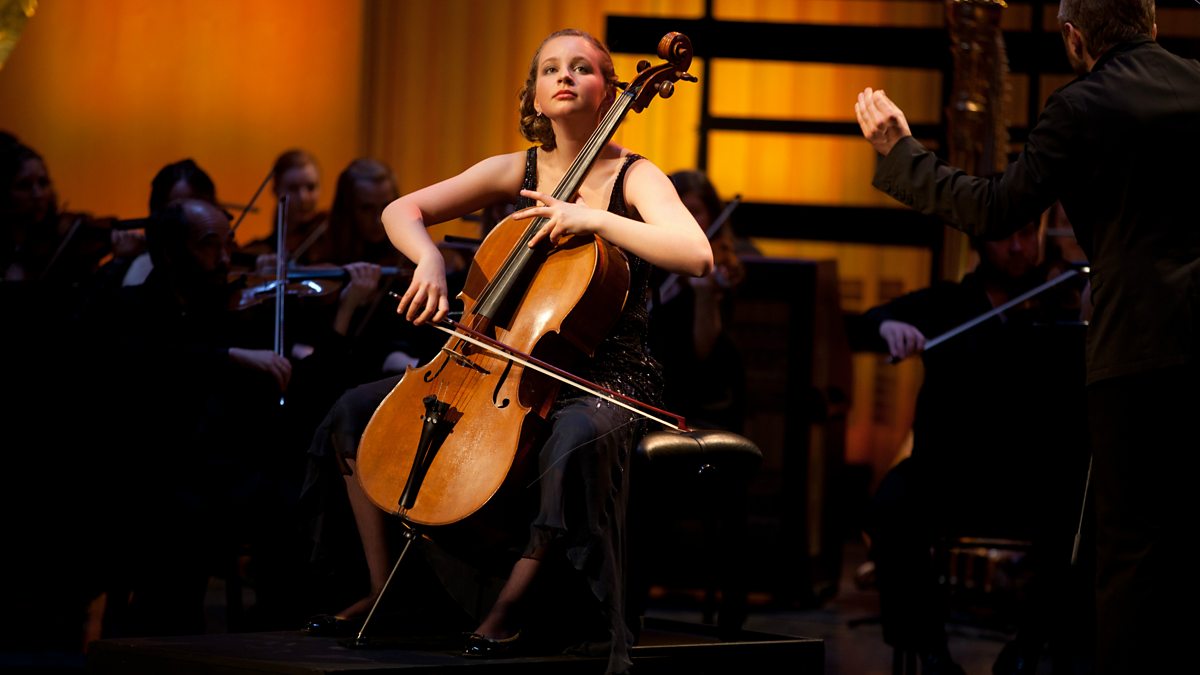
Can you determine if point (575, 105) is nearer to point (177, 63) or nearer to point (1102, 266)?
point (1102, 266)

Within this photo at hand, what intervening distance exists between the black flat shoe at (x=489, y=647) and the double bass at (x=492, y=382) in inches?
7.8

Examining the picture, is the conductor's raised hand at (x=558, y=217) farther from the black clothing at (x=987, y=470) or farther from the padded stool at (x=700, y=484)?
the black clothing at (x=987, y=470)

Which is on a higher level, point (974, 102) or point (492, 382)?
point (974, 102)

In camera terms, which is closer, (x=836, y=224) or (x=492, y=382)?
(x=492, y=382)

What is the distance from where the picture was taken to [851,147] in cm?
684

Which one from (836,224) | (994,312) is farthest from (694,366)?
(836,224)

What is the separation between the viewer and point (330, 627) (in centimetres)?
265

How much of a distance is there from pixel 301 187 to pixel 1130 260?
3522 millimetres

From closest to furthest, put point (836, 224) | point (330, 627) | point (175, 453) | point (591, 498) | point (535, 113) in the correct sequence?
point (591, 498) → point (330, 627) → point (535, 113) → point (175, 453) → point (836, 224)

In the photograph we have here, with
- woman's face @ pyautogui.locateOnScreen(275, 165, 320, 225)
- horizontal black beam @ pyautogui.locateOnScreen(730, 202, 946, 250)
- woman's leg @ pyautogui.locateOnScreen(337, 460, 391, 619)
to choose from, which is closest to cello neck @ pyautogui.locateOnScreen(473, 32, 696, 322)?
woman's leg @ pyautogui.locateOnScreen(337, 460, 391, 619)

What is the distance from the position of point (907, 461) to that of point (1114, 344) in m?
1.38

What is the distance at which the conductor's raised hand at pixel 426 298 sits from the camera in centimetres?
258

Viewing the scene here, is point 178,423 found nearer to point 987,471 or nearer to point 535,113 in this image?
point 535,113

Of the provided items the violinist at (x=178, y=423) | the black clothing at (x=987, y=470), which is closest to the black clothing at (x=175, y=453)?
the violinist at (x=178, y=423)
